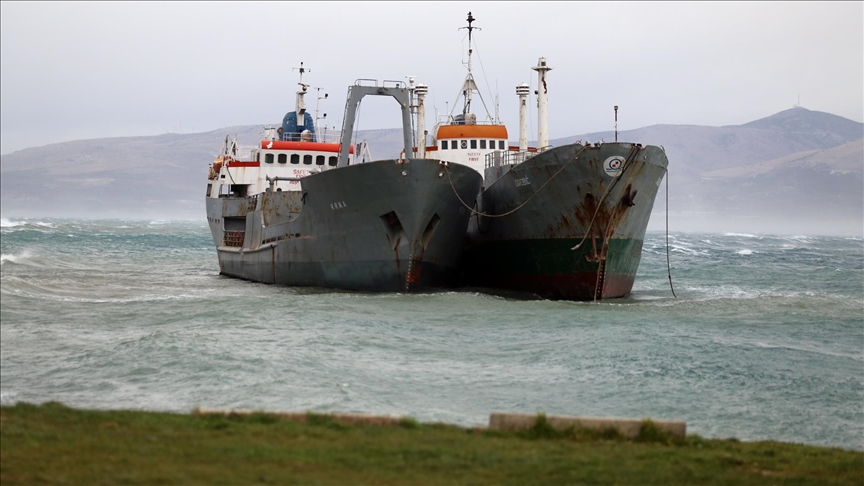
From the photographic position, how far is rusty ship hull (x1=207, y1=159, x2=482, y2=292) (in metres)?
23.5

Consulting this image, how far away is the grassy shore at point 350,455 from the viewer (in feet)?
20.4

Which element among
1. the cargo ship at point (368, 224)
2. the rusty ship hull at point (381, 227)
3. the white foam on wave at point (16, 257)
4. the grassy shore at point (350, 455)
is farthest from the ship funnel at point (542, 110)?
the grassy shore at point (350, 455)

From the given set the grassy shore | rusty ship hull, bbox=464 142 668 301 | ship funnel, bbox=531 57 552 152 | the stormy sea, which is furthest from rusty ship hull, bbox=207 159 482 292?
the grassy shore

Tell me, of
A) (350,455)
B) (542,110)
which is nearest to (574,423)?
(350,455)

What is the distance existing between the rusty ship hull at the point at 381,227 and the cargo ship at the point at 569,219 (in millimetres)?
1273

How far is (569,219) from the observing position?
78.8 ft

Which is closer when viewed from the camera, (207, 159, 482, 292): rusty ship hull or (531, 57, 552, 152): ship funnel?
(207, 159, 482, 292): rusty ship hull

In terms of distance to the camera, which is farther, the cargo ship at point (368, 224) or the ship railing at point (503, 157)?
the ship railing at point (503, 157)

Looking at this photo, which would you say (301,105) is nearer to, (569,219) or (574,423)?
(569,219)

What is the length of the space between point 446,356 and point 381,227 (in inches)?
372

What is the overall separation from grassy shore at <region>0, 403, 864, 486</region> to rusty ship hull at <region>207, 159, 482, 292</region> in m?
15.6

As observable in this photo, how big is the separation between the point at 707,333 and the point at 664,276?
20000 millimetres

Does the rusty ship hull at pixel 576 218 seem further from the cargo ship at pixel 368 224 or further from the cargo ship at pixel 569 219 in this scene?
the cargo ship at pixel 368 224

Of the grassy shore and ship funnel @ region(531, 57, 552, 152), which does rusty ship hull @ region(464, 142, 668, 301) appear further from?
the grassy shore
